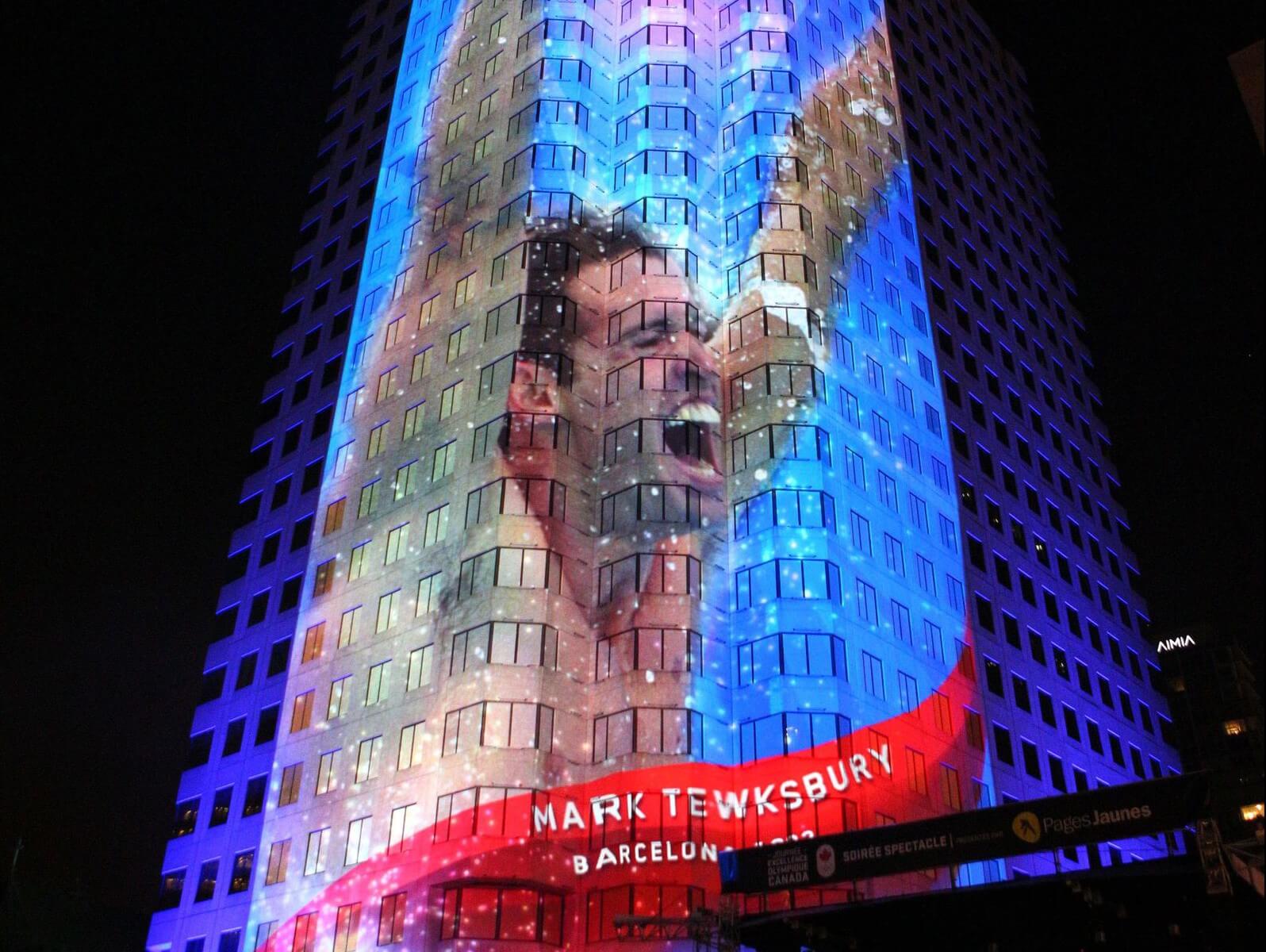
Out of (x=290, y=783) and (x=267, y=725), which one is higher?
(x=267, y=725)

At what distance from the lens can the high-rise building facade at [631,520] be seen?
49.2 m

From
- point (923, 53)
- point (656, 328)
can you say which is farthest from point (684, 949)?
point (923, 53)

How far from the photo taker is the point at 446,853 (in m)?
47.8

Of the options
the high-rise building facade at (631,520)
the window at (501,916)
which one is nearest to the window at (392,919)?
the high-rise building facade at (631,520)

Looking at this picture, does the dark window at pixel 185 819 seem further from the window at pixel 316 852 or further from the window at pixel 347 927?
the window at pixel 347 927

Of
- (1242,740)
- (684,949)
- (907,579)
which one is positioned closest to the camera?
(684,949)

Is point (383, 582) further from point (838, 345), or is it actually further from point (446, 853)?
point (838, 345)

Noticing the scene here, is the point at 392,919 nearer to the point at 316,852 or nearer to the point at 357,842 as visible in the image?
the point at 357,842

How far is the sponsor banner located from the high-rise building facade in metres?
10.1

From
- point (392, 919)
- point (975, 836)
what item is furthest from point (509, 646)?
point (975, 836)

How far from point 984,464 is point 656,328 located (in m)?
24.8

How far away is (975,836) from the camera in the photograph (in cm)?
3441

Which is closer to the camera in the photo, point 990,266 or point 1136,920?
point 1136,920

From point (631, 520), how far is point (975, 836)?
23971 mm
